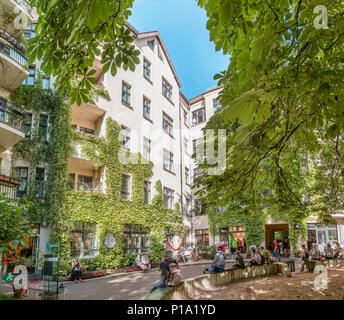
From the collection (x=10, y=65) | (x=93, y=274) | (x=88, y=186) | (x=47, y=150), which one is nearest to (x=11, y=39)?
(x=10, y=65)

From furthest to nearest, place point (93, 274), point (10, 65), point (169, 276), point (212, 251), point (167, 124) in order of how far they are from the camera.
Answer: point (167, 124) → point (212, 251) → point (93, 274) → point (10, 65) → point (169, 276)

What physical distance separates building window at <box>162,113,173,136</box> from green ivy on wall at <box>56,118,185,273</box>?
568cm

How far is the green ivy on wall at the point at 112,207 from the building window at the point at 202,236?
25.1ft

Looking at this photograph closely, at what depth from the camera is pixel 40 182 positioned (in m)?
15.9

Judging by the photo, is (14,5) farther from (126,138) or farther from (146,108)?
(146,108)

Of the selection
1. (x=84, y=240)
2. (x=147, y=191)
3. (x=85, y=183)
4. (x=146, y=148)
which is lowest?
(x=84, y=240)

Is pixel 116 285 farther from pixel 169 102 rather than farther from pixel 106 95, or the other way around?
pixel 169 102

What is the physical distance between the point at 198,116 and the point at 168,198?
13.2 metres

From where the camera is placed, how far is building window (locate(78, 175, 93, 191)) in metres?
18.8

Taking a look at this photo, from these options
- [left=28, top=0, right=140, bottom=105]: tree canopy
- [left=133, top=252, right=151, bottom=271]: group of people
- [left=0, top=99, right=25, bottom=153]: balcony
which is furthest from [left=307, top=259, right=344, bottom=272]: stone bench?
[left=0, top=99, right=25, bottom=153]: balcony

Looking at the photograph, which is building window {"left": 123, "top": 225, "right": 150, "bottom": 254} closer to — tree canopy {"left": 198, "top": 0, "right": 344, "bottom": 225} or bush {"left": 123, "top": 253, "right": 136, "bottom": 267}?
bush {"left": 123, "top": 253, "right": 136, "bottom": 267}

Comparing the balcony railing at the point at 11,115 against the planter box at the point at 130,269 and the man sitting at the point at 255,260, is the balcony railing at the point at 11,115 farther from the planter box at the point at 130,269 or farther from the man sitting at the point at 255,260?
the man sitting at the point at 255,260

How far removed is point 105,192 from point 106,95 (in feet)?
22.2

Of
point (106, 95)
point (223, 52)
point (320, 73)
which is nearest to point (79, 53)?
point (223, 52)
